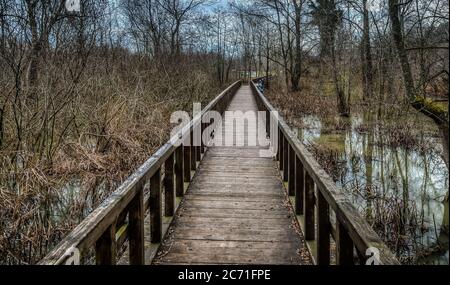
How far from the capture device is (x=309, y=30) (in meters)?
24.3

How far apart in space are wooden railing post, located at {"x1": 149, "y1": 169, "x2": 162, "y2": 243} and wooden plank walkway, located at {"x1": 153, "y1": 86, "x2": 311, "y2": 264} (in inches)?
5.1

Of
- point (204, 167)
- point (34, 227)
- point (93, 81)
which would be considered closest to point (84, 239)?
point (34, 227)

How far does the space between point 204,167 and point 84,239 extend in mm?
5323

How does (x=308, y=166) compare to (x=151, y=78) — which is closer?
(x=308, y=166)

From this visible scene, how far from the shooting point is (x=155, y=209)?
3.98 meters

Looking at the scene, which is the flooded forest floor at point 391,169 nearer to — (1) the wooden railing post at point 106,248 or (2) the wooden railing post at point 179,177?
(1) the wooden railing post at point 106,248

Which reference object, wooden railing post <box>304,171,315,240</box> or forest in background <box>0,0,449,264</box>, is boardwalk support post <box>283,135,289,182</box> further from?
wooden railing post <box>304,171,315,240</box>

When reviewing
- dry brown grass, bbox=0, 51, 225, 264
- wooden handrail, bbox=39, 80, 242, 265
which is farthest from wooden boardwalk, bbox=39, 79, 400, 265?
dry brown grass, bbox=0, 51, 225, 264

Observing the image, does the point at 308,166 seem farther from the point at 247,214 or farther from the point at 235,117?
the point at 235,117

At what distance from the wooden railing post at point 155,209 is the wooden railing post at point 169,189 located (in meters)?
0.67

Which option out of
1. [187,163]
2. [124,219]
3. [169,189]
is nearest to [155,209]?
[124,219]

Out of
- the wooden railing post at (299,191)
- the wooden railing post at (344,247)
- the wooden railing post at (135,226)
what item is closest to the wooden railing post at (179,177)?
the wooden railing post at (299,191)
